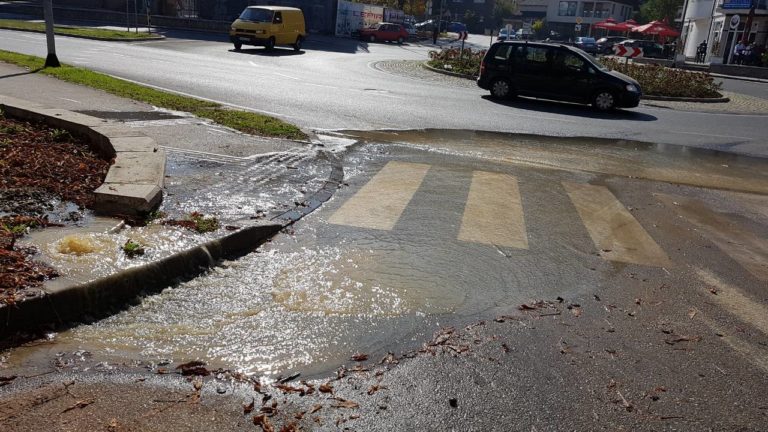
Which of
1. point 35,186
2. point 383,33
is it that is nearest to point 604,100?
point 35,186

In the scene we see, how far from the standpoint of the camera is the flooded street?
3936mm

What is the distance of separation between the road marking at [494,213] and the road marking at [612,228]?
0.75 meters

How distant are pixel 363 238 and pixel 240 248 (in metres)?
1.15

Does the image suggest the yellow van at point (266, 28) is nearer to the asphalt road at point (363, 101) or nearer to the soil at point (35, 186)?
the asphalt road at point (363, 101)

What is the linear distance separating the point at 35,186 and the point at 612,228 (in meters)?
5.80

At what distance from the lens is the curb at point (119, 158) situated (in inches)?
217

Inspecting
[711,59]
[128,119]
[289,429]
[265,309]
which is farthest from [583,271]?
[711,59]

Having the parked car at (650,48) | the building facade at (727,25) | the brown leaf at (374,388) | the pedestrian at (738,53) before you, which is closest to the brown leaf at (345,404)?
the brown leaf at (374,388)

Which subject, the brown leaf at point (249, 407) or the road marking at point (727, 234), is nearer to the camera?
the brown leaf at point (249, 407)

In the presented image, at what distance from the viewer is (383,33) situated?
160 feet

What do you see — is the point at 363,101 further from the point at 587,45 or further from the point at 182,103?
the point at 587,45

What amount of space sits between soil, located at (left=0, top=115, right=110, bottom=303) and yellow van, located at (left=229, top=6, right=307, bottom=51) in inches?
919

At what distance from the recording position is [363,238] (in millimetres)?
5918

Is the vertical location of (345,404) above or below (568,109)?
below
